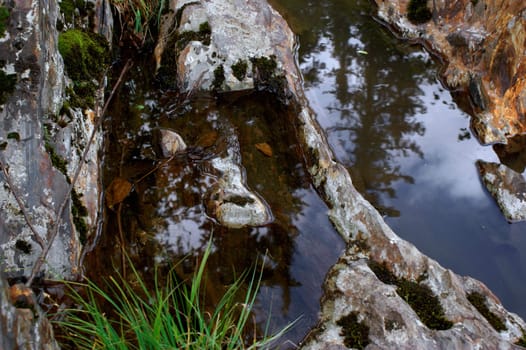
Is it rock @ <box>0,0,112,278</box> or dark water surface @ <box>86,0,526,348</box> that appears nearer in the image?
rock @ <box>0,0,112,278</box>

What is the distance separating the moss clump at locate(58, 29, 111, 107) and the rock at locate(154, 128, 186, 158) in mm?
699

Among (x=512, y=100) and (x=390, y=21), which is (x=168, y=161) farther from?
(x=390, y=21)

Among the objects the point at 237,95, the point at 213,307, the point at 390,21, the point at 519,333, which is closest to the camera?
the point at 519,333

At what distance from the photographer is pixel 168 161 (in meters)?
3.96

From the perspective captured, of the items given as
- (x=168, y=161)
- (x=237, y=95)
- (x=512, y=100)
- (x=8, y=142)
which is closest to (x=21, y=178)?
(x=8, y=142)

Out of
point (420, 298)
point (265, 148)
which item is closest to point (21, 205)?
point (265, 148)

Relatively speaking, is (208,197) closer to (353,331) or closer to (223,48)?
(353,331)

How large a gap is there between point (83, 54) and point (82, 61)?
90mm

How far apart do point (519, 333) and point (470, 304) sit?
302mm

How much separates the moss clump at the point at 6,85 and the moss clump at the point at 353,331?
274cm

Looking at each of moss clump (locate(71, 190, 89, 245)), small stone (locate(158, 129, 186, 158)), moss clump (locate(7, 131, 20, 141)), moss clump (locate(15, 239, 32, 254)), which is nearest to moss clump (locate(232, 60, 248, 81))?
small stone (locate(158, 129, 186, 158))

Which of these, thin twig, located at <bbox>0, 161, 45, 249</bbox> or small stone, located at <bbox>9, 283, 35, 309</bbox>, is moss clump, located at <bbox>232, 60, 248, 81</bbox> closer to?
thin twig, located at <bbox>0, 161, 45, 249</bbox>

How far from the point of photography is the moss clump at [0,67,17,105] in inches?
127

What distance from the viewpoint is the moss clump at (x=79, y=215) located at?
324cm
